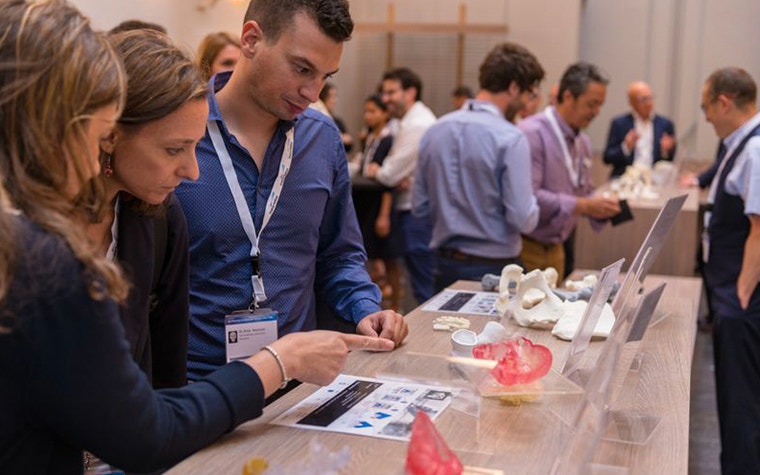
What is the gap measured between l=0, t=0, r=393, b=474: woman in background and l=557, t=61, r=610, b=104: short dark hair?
3.86m

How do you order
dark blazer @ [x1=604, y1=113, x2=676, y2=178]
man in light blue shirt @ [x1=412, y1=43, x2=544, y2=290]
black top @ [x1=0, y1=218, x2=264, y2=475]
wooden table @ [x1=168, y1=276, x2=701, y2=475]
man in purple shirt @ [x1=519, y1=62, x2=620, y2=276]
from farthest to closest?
dark blazer @ [x1=604, y1=113, x2=676, y2=178] → man in purple shirt @ [x1=519, y1=62, x2=620, y2=276] → man in light blue shirt @ [x1=412, y1=43, x2=544, y2=290] → wooden table @ [x1=168, y1=276, x2=701, y2=475] → black top @ [x1=0, y1=218, x2=264, y2=475]

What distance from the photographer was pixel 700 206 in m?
6.60

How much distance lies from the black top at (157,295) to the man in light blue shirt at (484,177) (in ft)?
7.50

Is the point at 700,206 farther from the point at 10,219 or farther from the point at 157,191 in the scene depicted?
the point at 10,219

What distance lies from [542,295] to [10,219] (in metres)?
1.60

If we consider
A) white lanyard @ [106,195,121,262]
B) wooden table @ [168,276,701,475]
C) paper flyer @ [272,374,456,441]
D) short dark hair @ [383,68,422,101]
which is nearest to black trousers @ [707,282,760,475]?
wooden table @ [168,276,701,475]

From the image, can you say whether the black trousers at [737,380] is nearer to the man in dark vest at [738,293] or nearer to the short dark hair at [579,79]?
the man in dark vest at [738,293]

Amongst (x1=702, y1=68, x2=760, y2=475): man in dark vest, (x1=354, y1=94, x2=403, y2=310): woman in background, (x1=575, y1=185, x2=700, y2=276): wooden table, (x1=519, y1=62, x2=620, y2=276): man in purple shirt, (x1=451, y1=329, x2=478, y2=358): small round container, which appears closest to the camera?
(x1=451, y1=329, x2=478, y2=358): small round container

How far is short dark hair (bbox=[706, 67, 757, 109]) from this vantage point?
411cm

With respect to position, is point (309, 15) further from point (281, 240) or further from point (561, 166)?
point (561, 166)

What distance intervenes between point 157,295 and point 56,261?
691 millimetres

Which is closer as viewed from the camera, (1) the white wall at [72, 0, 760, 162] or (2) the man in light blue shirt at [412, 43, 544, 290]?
(2) the man in light blue shirt at [412, 43, 544, 290]

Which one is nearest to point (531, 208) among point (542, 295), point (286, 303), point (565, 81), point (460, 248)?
point (460, 248)

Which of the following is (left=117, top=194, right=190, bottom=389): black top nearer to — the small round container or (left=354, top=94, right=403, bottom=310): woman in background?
the small round container
